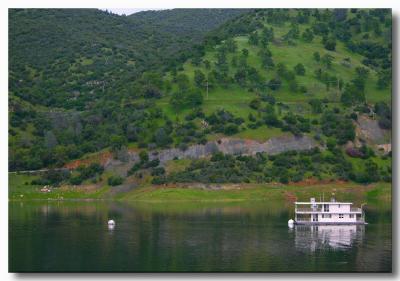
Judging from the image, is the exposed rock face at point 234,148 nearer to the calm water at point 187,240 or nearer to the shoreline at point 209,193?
the shoreline at point 209,193

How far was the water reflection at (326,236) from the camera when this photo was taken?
52.4 meters

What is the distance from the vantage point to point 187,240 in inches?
2074

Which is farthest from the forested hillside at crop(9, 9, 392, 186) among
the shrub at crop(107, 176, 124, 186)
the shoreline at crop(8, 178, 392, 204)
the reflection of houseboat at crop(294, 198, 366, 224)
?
the reflection of houseboat at crop(294, 198, 366, 224)

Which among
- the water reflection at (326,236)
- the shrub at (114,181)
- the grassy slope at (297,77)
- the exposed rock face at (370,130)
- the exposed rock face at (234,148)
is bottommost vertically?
the water reflection at (326,236)

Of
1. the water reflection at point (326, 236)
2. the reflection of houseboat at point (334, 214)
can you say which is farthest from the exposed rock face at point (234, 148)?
the water reflection at point (326, 236)

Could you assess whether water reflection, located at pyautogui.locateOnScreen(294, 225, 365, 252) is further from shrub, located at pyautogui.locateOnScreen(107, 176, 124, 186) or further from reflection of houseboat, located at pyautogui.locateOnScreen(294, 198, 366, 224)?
shrub, located at pyautogui.locateOnScreen(107, 176, 124, 186)

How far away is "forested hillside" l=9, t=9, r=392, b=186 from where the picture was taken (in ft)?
302

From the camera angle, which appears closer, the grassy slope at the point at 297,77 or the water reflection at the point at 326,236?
the water reflection at the point at 326,236

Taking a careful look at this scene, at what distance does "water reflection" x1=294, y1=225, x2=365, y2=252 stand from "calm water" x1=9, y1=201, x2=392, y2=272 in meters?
Answer: 0.07

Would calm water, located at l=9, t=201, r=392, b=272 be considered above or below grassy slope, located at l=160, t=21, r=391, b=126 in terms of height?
below

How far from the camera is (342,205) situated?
67.0 m

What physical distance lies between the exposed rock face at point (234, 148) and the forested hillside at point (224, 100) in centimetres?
56

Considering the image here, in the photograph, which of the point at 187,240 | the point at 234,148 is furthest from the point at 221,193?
the point at 187,240

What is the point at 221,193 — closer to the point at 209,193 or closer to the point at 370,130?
the point at 209,193
